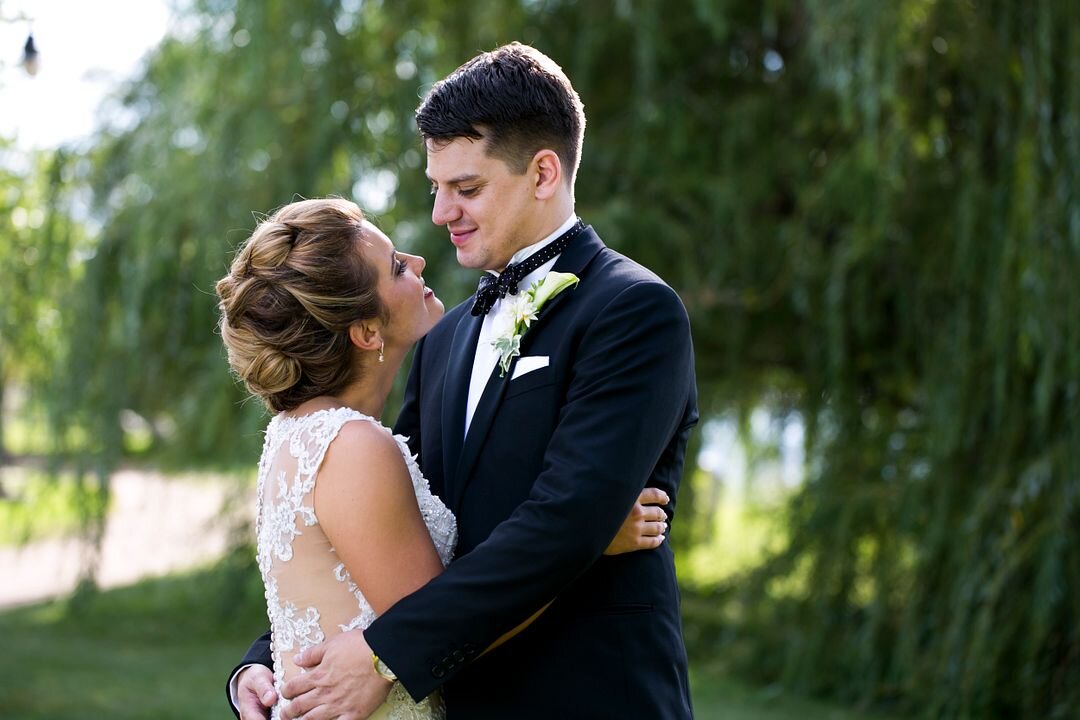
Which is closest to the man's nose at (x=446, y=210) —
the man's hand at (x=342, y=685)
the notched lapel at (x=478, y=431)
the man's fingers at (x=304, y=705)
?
the notched lapel at (x=478, y=431)

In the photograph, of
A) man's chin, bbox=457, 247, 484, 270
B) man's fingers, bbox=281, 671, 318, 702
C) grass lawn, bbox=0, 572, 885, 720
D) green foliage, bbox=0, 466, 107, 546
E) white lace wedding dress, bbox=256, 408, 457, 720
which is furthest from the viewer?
green foliage, bbox=0, 466, 107, 546

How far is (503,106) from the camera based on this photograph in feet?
7.38

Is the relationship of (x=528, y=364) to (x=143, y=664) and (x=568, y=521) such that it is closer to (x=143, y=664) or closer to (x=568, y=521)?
(x=568, y=521)

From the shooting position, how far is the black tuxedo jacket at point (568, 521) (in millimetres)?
1983

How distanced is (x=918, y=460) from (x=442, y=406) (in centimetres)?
359

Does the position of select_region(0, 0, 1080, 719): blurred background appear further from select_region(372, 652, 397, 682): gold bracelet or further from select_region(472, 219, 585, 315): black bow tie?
select_region(372, 652, 397, 682): gold bracelet

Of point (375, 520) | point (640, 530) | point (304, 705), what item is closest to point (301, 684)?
point (304, 705)

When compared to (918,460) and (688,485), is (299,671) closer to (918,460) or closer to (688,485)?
(918,460)

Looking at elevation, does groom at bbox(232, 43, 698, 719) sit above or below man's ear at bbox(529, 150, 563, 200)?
below

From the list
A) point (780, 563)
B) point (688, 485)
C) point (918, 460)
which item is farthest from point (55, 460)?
point (918, 460)

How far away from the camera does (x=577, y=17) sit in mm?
6367

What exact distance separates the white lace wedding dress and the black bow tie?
368mm

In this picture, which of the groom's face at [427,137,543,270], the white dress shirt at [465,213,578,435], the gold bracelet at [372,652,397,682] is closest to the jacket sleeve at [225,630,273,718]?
the gold bracelet at [372,652,397,682]

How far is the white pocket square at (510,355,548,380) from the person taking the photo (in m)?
2.22
